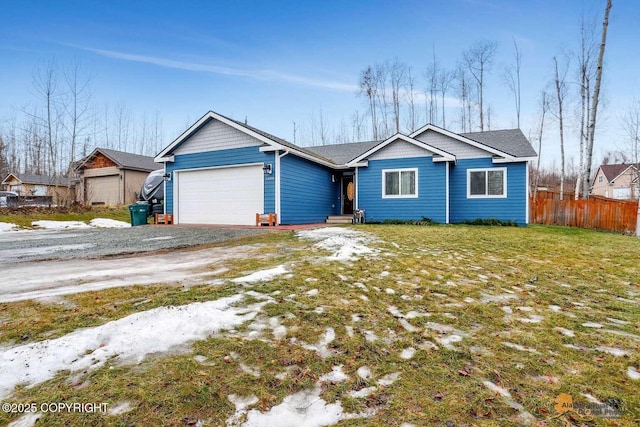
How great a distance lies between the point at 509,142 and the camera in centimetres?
1427

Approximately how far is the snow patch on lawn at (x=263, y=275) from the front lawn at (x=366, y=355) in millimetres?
38

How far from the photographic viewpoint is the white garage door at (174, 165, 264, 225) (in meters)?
11.7

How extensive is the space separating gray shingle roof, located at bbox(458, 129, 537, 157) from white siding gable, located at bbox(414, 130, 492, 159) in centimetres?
74

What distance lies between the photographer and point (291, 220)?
470 inches

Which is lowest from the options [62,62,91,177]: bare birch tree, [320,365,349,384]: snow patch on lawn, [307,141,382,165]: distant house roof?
[320,365,349,384]: snow patch on lawn

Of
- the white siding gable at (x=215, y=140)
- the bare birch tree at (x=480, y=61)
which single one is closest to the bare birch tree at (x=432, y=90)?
the bare birch tree at (x=480, y=61)

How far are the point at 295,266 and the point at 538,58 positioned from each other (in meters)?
25.2

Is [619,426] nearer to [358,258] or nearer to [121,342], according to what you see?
[121,342]

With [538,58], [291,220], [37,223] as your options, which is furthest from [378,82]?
[37,223]

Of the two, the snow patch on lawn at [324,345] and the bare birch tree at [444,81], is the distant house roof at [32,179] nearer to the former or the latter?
the bare birch tree at [444,81]

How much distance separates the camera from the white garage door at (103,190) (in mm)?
22688

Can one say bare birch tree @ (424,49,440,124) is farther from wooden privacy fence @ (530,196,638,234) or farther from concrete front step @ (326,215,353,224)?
concrete front step @ (326,215,353,224)

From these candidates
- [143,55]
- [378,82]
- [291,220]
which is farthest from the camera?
[378,82]

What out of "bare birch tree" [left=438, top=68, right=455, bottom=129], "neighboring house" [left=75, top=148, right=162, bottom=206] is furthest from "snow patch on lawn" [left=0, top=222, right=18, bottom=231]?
"bare birch tree" [left=438, top=68, right=455, bottom=129]
